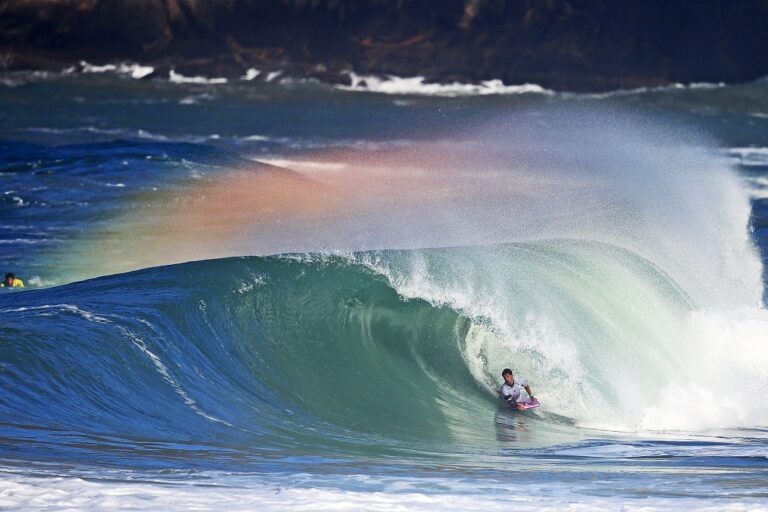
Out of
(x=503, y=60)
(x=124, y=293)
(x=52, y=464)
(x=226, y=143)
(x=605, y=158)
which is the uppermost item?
(x=503, y=60)

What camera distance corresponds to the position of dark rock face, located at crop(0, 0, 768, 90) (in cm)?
3888

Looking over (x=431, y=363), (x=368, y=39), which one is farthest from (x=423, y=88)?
(x=431, y=363)

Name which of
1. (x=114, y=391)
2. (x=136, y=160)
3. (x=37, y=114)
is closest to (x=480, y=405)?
(x=114, y=391)

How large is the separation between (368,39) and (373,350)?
3020 cm

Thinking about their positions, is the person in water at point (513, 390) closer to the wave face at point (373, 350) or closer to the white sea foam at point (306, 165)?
the wave face at point (373, 350)

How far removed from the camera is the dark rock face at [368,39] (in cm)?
3888

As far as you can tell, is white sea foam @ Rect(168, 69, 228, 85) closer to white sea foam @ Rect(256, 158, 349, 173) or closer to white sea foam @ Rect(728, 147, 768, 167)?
white sea foam @ Rect(256, 158, 349, 173)

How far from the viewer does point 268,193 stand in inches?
1203

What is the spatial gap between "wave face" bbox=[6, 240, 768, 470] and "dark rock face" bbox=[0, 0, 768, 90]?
88.9 feet

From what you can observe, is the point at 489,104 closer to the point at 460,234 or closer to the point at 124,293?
the point at 460,234

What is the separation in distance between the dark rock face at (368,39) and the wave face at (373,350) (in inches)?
1067

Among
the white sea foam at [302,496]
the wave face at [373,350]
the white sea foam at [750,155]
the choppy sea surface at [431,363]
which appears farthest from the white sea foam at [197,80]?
the white sea foam at [302,496]

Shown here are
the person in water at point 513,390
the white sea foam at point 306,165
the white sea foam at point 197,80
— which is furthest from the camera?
the white sea foam at point 197,80

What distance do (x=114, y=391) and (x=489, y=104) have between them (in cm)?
3102
